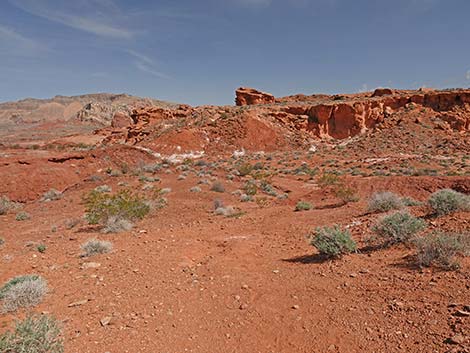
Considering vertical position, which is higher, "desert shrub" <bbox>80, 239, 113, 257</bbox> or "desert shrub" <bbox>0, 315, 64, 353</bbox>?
"desert shrub" <bbox>0, 315, 64, 353</bbox>

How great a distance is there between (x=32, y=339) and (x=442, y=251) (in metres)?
5.09

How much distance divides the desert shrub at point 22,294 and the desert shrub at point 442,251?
18.0 ft

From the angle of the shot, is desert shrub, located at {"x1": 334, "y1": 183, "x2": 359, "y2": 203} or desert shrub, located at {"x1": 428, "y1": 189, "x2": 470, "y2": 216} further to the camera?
desert shrub, located at {"x1": 334, "y1": 183, "x2": 359, "y2": 203}

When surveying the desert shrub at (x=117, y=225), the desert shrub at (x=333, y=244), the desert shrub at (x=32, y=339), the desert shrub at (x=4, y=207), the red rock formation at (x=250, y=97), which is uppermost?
the red rock formation at (x=250, y=97)

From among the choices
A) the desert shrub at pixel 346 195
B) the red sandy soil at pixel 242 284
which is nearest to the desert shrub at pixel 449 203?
the red sandy soil at pixel 242 284

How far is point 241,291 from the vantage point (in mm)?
4867

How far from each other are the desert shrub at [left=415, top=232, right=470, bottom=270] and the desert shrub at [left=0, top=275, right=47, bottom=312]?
550cm

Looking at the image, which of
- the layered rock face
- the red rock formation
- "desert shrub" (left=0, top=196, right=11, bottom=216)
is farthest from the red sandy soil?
the red rock formation

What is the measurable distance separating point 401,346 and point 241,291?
2.23m

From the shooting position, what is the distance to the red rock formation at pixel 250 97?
1804 inches

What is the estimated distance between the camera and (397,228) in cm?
580

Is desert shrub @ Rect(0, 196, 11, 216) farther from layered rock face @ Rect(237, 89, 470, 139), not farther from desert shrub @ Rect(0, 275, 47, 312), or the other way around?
layered rock face @ Rect(237, 89, 470, 139)

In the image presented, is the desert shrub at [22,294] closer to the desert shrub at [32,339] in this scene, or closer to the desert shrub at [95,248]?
the desert shrub at [32,339]

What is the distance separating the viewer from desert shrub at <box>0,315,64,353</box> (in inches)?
122
